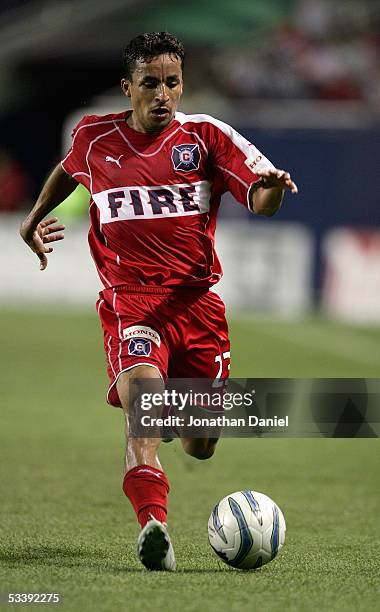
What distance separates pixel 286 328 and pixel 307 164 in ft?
14.3

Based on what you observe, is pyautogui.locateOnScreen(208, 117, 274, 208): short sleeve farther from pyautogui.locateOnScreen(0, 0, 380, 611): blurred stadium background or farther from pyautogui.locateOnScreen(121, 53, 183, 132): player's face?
pyautogui.locateOnScreen(0, 0, 380, 611): blurred stadium background

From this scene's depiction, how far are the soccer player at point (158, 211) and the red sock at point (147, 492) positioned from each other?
0.15m

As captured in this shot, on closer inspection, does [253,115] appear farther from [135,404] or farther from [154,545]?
[154,545]

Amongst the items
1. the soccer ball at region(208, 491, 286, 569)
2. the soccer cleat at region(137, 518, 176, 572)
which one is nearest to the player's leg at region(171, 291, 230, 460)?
the soccer ball at region(208, 491, 286, 569)

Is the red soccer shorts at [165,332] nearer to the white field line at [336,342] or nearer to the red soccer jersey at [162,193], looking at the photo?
the red soccer jersey at [162,193]

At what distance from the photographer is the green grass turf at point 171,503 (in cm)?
477

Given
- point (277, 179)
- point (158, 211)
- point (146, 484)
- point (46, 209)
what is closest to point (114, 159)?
point (158, 211)

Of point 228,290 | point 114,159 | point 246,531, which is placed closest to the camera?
point 246,531

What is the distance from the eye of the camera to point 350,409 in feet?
21.9

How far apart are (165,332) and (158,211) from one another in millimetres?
531

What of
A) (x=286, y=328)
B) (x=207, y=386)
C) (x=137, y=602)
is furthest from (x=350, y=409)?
(x=286, y=328)

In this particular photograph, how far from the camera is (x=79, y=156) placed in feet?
19.3

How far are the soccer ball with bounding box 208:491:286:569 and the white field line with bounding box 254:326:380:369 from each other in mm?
9165

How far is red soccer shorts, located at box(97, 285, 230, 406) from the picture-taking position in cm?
556
